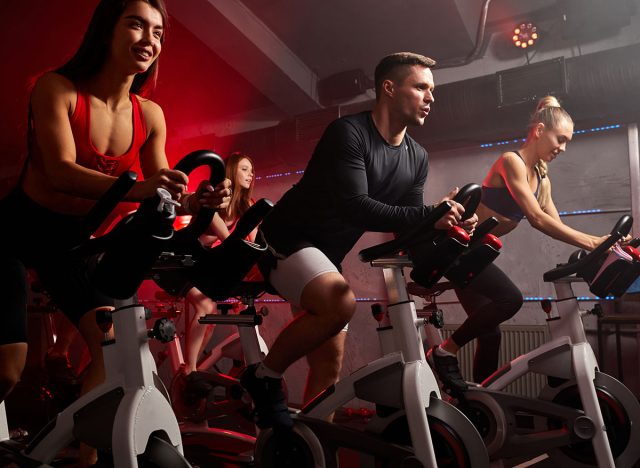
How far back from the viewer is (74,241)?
1314 millimetres

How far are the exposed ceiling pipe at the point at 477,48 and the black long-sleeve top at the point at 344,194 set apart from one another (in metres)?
2.87

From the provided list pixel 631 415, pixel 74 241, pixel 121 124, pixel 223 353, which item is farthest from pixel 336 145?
pixel 223 353

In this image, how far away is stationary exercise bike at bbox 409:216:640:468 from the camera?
2.38 meters

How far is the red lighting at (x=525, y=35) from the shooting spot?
4.72 meters

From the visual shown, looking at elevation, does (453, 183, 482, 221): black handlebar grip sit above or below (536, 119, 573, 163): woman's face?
below

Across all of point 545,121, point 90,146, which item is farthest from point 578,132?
point 90,146

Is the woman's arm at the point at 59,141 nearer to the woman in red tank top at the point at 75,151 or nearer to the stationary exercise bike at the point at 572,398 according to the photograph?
the woman in red tank top at the point at 75,151

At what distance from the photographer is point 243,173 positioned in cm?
416

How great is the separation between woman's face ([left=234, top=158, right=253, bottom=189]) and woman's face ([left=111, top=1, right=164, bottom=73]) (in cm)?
244

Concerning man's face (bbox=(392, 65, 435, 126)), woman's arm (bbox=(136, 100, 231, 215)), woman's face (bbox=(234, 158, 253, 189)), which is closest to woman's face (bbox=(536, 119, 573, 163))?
man's face (bbox=(392, 65, 435, 126))

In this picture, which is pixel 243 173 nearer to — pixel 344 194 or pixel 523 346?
pixel 344 194

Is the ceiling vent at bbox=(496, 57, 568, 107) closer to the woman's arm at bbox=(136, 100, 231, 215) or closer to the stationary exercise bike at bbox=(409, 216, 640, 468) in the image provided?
the stationary exercise bike at bbox=(409, 216, 640, 468)

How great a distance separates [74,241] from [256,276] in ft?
8.05

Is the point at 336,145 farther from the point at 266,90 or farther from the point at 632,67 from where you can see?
the point at 266,90
